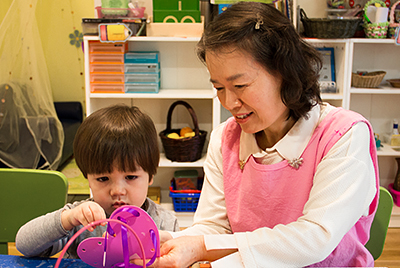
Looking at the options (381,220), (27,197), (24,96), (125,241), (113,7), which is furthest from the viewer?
(24,96)

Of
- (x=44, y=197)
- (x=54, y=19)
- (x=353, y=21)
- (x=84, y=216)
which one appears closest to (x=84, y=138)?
(x=84, y=216)

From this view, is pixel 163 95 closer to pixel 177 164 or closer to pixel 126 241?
pixel 177 164

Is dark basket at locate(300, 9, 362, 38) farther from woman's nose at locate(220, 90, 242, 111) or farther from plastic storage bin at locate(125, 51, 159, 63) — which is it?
woman's nose at locate(220, 90, 242, 111)

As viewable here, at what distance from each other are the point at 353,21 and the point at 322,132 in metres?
1.69

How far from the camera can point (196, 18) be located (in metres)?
2.55

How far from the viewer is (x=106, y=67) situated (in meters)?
2.62

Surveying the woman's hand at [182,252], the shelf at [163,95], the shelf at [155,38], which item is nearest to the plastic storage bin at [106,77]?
the shelf at [163,95]

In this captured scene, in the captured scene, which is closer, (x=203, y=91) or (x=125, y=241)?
(x=125, y=241)

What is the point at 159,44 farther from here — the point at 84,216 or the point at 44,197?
the point at 84,216

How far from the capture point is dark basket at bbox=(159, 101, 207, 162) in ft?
8.47

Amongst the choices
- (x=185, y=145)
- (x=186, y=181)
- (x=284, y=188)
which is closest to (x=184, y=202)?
(x=186, y=181)

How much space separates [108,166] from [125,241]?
0.92 ft

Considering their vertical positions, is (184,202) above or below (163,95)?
below

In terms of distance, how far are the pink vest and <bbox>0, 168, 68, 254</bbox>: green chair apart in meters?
0.56
